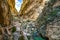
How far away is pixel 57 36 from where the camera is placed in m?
8.48

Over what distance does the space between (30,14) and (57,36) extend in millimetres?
12673

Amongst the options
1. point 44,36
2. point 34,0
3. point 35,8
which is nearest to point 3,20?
point 44,36

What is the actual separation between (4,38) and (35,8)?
38.7 ft

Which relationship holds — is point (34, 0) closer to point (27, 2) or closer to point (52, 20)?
point (27, 2)

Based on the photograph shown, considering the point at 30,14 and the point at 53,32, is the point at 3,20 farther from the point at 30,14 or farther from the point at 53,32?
the point at 30,14

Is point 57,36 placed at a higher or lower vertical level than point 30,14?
higher

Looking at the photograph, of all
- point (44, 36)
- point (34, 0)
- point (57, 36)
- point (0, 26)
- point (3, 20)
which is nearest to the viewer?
point (57, 36)

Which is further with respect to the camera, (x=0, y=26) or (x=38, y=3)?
(x=38, y=3)

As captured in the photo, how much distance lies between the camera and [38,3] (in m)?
20.2

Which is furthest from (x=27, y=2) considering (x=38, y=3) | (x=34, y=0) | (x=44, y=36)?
(x=44, y=36)

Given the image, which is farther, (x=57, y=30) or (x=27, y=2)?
(x=27, y=2)

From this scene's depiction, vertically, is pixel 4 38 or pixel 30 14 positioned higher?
pixel 4 38

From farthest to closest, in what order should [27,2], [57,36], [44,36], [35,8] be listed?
[27,2]
[35,8]
[44,36]
[57,36]

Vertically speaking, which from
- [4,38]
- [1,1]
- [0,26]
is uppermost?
[1,1]
